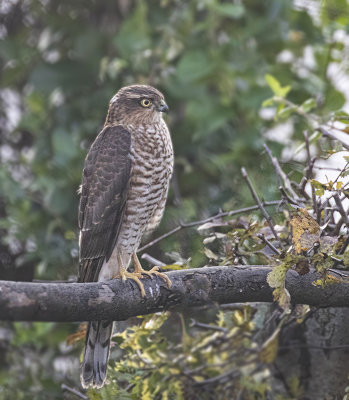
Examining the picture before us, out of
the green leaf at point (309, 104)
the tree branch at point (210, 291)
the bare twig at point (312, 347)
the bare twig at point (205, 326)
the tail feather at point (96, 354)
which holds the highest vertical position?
the green leaf at point (309, 104)

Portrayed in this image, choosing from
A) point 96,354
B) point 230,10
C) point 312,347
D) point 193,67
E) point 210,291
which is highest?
point 230,10

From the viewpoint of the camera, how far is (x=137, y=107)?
3.48 meters

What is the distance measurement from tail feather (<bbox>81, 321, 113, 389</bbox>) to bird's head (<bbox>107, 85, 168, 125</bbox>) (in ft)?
3.65

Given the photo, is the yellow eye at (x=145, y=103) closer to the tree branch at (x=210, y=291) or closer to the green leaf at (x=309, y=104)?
the green leaf at (x=309, y=104)

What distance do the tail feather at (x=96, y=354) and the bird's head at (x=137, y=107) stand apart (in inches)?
43.7

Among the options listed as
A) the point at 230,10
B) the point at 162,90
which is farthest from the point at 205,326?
the point at 162,90

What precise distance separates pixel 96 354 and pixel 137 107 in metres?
1.32

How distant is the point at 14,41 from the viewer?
5.57 metres

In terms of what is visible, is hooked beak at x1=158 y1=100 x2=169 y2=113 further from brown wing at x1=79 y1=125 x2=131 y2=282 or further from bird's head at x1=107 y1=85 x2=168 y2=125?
brown wing at x1=79 y1=125 x2=131 y2=282

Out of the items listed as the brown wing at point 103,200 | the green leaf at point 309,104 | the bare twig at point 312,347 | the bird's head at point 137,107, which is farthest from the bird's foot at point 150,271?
the green leaf at point 309,104

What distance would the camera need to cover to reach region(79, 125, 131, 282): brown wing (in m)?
3.14

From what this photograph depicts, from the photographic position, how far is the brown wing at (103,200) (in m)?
3.14

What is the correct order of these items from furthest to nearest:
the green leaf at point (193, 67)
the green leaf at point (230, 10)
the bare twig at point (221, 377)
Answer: the green leaf at point (193, 67)
the green leaf at point (230, 10)
the bare twig at point (221, 377)

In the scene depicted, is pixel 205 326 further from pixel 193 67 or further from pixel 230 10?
pixel 230 10
